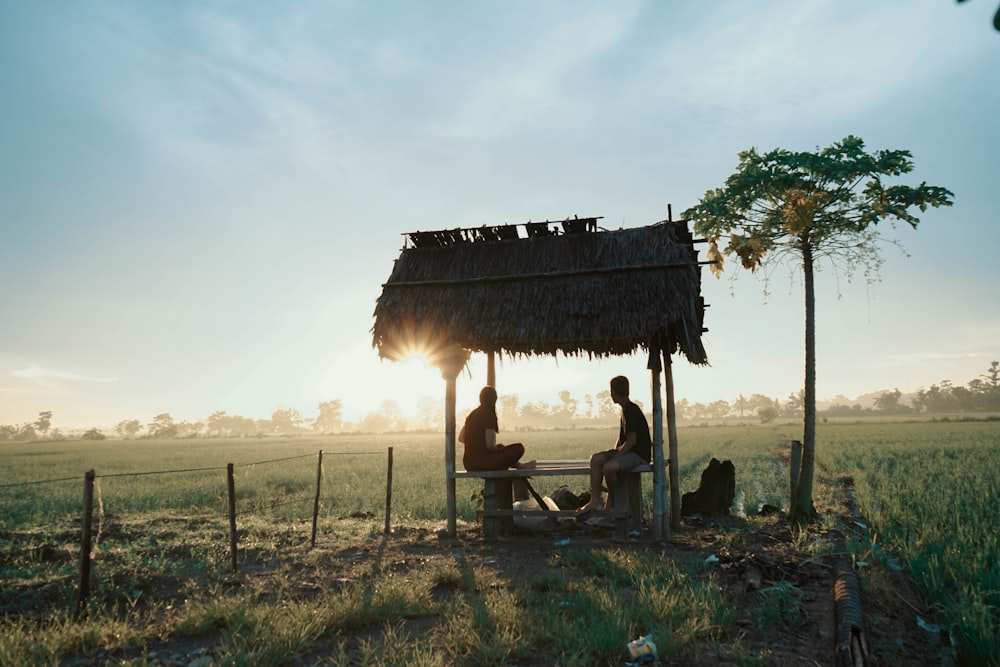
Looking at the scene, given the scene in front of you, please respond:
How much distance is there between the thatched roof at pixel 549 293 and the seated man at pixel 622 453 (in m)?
0.99

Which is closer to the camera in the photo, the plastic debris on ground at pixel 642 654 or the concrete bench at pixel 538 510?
the plastic debris on ground at pixel 642 654

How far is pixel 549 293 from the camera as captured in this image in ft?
31.2

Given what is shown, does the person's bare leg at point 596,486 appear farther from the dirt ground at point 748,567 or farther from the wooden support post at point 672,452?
the wooden support post at point 672,452

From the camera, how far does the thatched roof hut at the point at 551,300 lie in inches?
355

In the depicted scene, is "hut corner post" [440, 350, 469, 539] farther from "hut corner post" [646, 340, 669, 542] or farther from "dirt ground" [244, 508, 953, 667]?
"hut corner post" [646, 340, 669, 542]

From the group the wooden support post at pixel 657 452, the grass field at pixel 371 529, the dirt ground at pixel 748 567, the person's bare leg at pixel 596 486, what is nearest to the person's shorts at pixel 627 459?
the person's bare leg at pixel 596 486

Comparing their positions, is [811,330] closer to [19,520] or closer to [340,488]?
[340,488]

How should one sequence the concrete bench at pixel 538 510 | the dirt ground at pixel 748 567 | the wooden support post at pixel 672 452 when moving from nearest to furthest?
the dirt ground at pixel 748 567, the concrete bench at pixel 538 510, the wooden support post at pixel 672 452

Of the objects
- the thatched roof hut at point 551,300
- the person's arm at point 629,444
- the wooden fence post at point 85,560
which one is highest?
the thatched roof hut at point 551,300

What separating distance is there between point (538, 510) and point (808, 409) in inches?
199

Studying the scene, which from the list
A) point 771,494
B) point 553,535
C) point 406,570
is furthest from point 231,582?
point 771,494

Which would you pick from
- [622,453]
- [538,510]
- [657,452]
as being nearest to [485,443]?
[538,510]

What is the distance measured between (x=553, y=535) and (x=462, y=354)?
342 cm

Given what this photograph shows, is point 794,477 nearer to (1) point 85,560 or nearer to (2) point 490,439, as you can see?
(2) point 490,439
